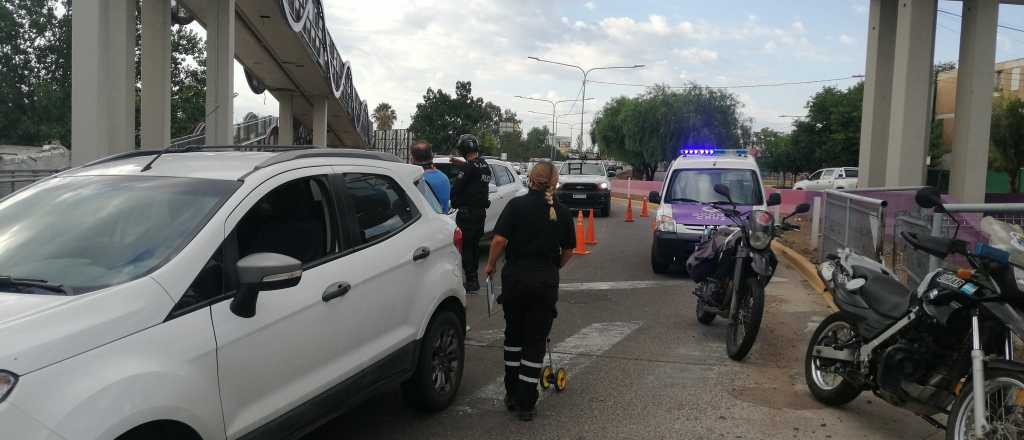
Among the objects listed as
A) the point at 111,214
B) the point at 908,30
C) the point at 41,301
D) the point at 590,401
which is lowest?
the point at 590,401

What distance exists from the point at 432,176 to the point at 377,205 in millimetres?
4205

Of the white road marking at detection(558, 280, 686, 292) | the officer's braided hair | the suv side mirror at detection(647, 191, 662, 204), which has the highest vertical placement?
the officer's braided hair

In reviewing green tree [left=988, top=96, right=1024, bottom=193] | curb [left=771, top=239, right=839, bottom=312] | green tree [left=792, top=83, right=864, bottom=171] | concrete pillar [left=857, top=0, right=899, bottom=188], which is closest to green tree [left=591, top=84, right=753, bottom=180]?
green tree [left=792, top=83, right=864, bottom=171]

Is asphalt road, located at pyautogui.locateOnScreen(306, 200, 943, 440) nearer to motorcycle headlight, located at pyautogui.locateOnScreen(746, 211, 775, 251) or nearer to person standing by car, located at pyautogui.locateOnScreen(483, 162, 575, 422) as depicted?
person standing by car, located at pyautogui.locateOnScreen(483, 162, 575, 422)

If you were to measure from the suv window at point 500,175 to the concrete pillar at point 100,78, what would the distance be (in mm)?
6091

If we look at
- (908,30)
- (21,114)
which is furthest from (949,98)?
(21,114)

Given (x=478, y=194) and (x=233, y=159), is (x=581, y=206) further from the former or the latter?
(x=233, y=159)

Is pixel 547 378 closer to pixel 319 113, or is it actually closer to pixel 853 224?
pixel 853 224

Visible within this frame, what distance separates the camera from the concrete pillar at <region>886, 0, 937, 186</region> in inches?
685

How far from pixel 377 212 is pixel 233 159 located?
0.92 metres

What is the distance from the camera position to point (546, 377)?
5398 mm

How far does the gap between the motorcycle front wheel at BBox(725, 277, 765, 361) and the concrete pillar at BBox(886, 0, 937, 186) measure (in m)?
13.3

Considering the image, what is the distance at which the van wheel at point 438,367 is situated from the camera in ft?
16.3

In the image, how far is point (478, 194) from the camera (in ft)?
30.7
